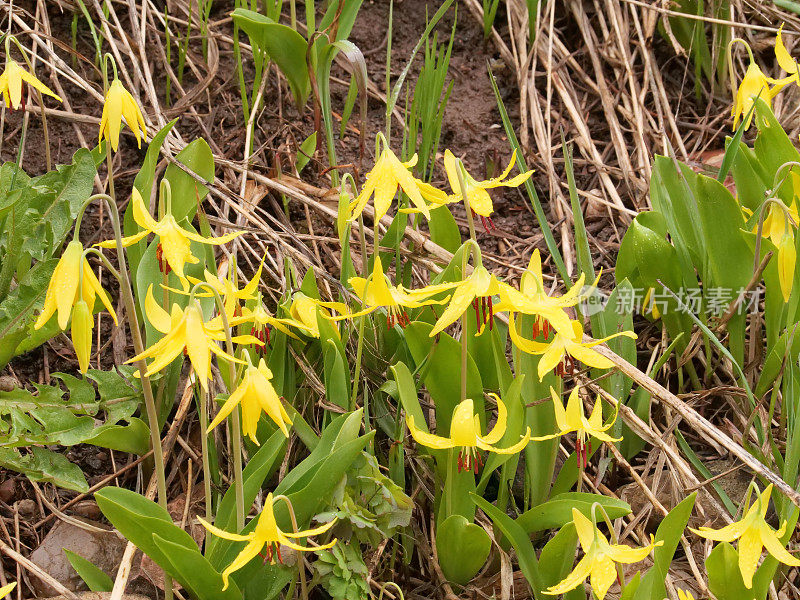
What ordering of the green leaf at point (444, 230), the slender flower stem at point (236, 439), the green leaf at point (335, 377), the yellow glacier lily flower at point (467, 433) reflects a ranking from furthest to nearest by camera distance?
the green leaf at point (444, 230)
the green leaf at point (335, 377)
the yellow glacier lily flower at point (467, 433)
the slender flower stem at point (236, 439)

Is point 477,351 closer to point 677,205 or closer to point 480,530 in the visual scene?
point 480,530

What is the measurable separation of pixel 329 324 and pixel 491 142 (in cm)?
171

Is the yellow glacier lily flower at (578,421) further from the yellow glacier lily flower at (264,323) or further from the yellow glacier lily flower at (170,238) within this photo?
the yellow glacier lily flower at (170,238)

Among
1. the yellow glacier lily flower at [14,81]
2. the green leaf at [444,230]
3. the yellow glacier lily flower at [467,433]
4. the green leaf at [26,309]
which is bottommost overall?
the green leaf at [26,309]

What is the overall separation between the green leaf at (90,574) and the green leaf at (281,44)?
171 cm

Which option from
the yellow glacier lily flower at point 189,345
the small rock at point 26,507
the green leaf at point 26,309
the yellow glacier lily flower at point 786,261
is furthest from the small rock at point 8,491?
the yellow glacier lily flower at point 786,261

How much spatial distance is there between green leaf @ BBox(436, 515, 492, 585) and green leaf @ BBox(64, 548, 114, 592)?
787 millimetres

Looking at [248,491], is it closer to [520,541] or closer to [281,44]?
[520,541]

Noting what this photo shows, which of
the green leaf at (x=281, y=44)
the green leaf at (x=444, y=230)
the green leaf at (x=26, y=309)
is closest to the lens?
the green leaf at (x=26, y=309)

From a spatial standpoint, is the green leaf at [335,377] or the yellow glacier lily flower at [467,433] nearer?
the yellow glacier lily flower at [467,433]

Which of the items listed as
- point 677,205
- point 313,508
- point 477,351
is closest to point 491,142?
point 677,205

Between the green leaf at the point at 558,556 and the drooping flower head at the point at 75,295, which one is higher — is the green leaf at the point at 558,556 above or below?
below

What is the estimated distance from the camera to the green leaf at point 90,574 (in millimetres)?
2010

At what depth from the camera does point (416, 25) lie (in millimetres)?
3998
